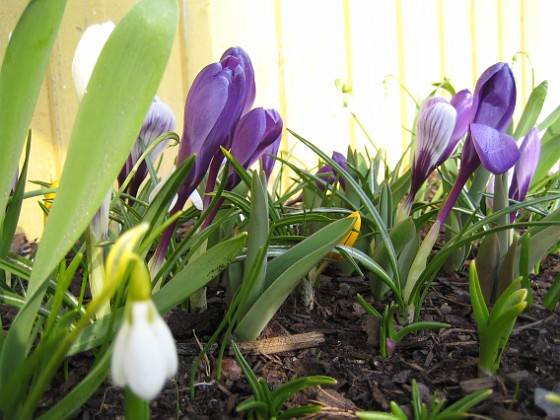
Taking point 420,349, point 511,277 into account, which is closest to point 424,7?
point 511,277

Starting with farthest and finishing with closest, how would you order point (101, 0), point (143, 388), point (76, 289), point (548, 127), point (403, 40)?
1. point (403, 40)
2. point (101, 0)
3. point (548, 127)
4. point (76, 289)
5. point (143, 388)

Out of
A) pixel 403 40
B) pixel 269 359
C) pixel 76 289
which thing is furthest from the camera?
pixel 403 40

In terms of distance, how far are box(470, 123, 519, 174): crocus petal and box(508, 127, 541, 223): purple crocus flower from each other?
26 cm

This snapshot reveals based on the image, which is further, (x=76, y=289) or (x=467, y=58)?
(x=467, y=58)

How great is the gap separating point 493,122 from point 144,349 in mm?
658

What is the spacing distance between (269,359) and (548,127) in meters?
1.04

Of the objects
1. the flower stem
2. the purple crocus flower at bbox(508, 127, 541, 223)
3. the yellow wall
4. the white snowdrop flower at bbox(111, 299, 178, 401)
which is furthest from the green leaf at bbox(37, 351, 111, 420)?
the yellow wall

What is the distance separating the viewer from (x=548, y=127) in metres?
1.48

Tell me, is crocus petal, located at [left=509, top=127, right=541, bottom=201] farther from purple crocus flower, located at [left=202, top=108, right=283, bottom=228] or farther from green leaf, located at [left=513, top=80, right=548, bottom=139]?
purple crocus flower, located at [left=202, top=108, right=283, bottom=228]

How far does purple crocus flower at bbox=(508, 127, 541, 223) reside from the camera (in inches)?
41.4

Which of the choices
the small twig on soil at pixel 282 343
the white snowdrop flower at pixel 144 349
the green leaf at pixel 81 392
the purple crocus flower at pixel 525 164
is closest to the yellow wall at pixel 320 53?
the purple crocus flower at pixel 525 164

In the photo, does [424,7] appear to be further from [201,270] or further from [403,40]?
[201,270]

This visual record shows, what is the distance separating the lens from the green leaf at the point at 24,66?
25.9 inches

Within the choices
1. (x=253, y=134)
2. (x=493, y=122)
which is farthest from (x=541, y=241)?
(x=253, y=134)
